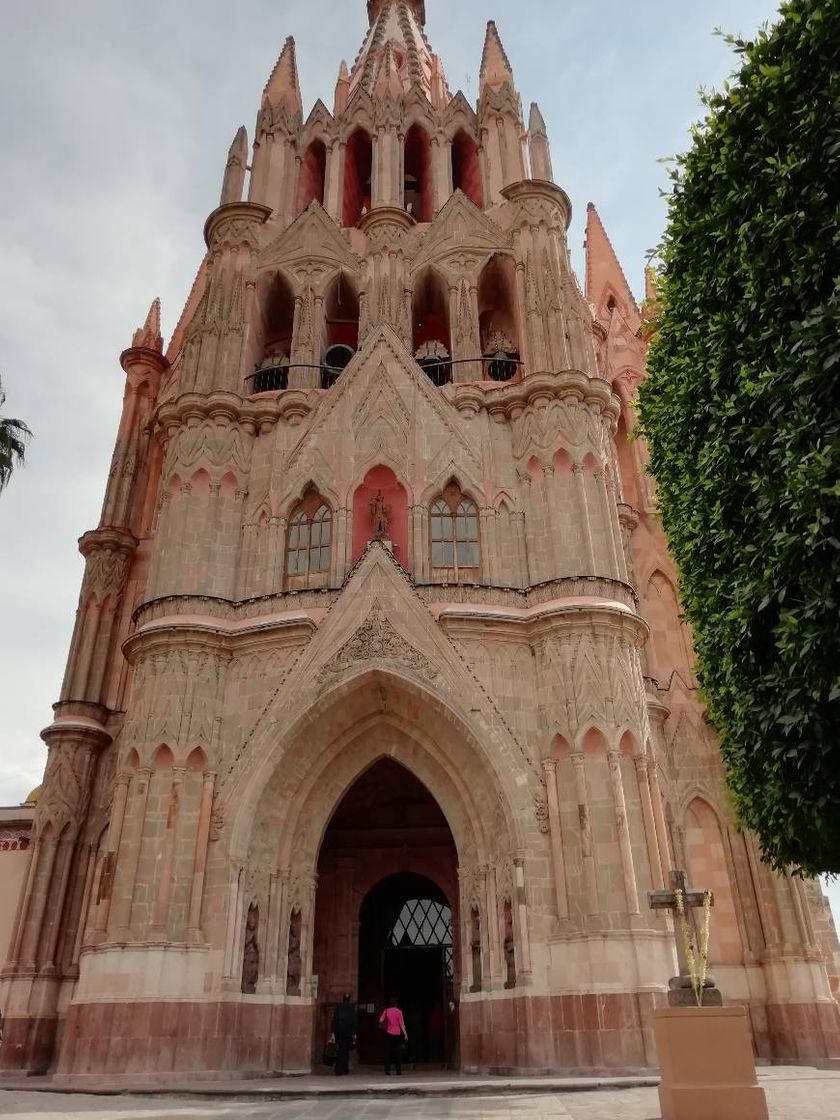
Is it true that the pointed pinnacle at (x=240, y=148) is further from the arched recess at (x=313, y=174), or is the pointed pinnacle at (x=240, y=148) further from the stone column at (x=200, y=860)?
the stone column at (x=200, y=860)

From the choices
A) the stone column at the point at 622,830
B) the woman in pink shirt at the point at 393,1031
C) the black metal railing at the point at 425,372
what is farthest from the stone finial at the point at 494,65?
the woman in pink shirt at the point at 393,1031

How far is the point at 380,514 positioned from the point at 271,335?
9.71 m

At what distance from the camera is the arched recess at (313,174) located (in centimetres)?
3170

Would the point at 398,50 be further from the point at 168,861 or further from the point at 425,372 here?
the point at 168,861

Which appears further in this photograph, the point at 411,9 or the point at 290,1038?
the point at 411,9

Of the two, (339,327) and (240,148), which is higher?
(240,148)

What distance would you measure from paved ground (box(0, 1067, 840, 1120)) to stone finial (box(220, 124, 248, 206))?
2506 cm

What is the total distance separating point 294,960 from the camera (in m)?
18.3

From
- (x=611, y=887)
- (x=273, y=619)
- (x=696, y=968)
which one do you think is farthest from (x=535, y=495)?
(x=696, y=968)

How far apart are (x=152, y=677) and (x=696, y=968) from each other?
42.6ft

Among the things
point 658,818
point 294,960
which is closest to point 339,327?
point 658,818

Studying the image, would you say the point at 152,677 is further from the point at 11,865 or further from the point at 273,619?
the point at 11,865

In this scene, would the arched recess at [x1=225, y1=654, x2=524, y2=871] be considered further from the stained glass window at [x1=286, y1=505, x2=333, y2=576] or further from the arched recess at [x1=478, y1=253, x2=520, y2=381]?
the arched recess at [x1=478, y1=253, x2=520, y2=381]

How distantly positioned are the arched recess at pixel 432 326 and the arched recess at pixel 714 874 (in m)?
13.6
